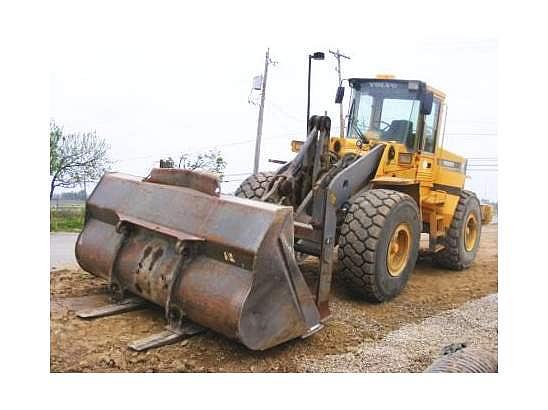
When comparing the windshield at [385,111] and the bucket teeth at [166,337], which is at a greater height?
the windshield at [385,111]

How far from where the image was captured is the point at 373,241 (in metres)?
4.25

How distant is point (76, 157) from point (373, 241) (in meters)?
2.41

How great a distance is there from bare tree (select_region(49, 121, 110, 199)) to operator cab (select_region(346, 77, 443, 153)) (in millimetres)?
2361

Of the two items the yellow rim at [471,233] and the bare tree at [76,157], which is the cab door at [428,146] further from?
the bare tree at [76,157]

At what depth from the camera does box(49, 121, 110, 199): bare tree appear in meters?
4.04

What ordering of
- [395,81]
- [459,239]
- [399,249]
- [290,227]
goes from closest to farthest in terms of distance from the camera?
[290,227], [399,249], [395,81], [459,239]

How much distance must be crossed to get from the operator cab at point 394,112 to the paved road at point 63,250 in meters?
2.74

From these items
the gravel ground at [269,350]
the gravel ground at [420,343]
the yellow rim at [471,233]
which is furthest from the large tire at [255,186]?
the yellow rim at [471,233]

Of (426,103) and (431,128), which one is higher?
(426,103)

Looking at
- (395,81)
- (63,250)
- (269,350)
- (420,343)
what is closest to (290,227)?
(269,350)

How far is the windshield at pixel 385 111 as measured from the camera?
17.4 feet

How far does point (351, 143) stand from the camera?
5.26 meters

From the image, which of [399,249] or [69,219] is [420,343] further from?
[69,219]

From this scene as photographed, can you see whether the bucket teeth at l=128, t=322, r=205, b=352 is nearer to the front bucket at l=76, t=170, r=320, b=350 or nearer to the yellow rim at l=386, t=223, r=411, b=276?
the front bucket at l=76, t=170, r=320, b=350
